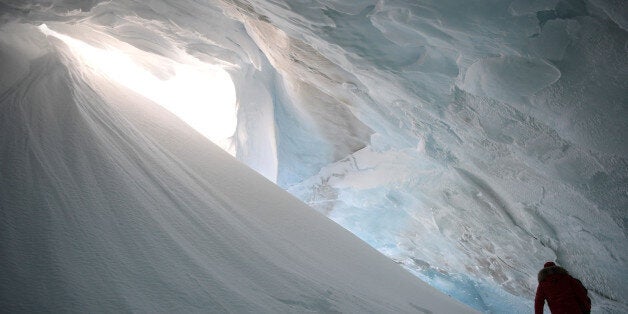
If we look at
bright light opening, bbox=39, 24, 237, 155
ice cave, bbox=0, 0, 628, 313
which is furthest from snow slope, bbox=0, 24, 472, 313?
bright light opening, bbox=39, 24, 237, 155

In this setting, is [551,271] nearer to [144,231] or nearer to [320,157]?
[144,231]

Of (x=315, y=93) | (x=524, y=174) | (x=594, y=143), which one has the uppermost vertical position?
(x=315, y=93)

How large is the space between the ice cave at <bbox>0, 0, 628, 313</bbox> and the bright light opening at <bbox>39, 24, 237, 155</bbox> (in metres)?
0.21

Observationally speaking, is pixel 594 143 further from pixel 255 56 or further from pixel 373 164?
pixel 255 56

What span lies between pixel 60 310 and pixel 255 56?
5.73m

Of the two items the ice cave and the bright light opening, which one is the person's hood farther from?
the bright light opening

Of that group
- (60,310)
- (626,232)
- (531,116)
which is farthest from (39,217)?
(626,232)

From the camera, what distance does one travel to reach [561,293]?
9.73ft

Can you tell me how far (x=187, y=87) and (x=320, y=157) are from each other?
4.03 meters

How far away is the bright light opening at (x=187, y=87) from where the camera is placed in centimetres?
764

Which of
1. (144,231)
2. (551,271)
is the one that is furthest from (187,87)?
(551,271)

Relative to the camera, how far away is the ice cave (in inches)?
54.6

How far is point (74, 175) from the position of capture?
5.82 feet

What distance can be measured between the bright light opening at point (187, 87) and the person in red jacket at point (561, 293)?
→ 20.7 feet
